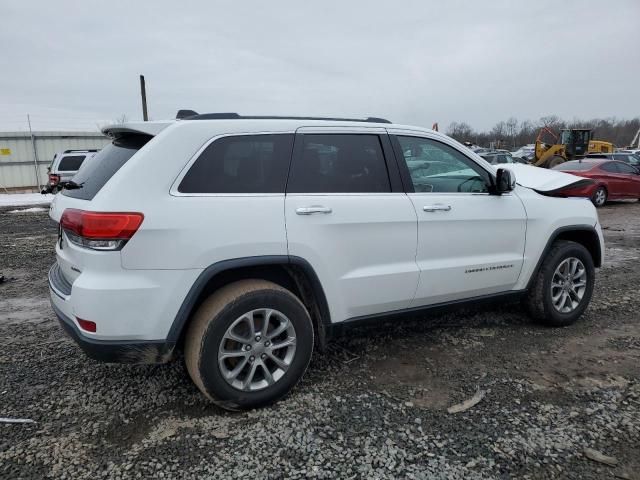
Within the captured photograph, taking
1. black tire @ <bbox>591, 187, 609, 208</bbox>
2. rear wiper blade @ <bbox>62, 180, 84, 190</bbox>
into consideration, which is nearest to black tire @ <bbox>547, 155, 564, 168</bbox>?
black tire @ <bbox>591, 187, 609, 208</bbox>

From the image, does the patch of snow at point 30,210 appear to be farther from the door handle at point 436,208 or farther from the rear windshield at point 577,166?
the rear windshield at point 577,166

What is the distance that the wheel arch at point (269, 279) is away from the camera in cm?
274

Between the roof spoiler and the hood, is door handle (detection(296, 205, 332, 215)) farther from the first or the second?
the hood

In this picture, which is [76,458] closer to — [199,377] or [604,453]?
[199,377]

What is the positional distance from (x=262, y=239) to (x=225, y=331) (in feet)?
1.91

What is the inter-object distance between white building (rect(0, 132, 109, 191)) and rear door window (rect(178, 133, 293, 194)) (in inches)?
865

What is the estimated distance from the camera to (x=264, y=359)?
9.93 ft

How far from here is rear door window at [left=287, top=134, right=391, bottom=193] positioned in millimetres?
3146

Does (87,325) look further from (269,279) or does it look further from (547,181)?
(547,181)

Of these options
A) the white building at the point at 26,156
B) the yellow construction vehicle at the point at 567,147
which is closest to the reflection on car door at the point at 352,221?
the white building at the point at 26,156

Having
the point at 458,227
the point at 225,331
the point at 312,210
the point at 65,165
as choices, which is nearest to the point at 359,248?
the point at 312,210

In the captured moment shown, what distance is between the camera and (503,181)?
384cm

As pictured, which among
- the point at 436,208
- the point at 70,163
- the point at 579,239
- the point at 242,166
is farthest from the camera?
the point at 70,163

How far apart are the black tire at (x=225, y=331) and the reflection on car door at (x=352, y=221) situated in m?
0.27
